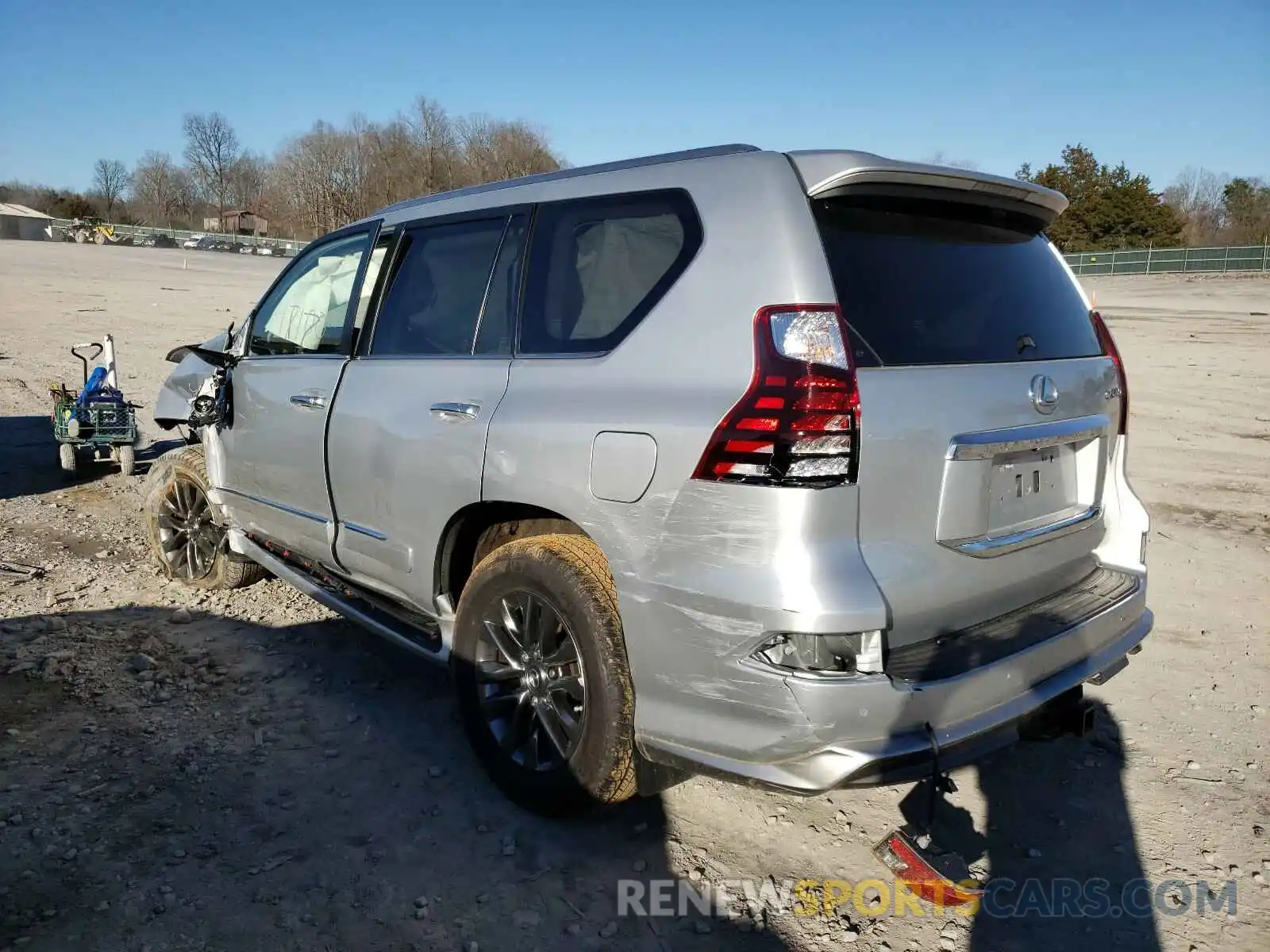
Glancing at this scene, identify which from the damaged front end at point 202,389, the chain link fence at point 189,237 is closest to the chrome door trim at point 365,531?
the damaged front end at point 202,389

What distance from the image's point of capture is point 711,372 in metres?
2.47

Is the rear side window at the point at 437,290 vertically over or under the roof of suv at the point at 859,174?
under

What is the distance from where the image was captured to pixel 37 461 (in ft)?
26.4

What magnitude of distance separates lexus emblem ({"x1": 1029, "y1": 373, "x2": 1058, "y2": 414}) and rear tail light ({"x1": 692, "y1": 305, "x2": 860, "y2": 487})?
0.74m

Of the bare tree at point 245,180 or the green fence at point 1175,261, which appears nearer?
the green fence at point 1175,261

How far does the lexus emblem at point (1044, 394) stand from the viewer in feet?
9.01

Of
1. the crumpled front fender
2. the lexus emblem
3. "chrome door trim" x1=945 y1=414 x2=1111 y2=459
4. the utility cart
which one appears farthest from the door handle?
the utility cart

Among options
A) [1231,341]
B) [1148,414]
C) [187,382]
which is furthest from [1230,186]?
[187,382]

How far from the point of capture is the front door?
13.1 feet

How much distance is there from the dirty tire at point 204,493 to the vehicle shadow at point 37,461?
2.26m

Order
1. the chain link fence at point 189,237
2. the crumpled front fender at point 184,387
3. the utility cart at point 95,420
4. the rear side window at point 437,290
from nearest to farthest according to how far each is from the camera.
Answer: the rear side window at point 437,290 < the crumpled front fender at point 184,387 < the utility cart at point 95,420 < the chain link fence at point 189,237

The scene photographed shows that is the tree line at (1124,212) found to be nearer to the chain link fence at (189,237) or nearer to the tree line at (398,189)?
the tree line at (398,189)

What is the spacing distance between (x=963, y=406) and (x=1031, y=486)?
0.45 m

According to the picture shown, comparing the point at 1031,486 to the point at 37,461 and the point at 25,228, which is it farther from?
the point at 25,228
